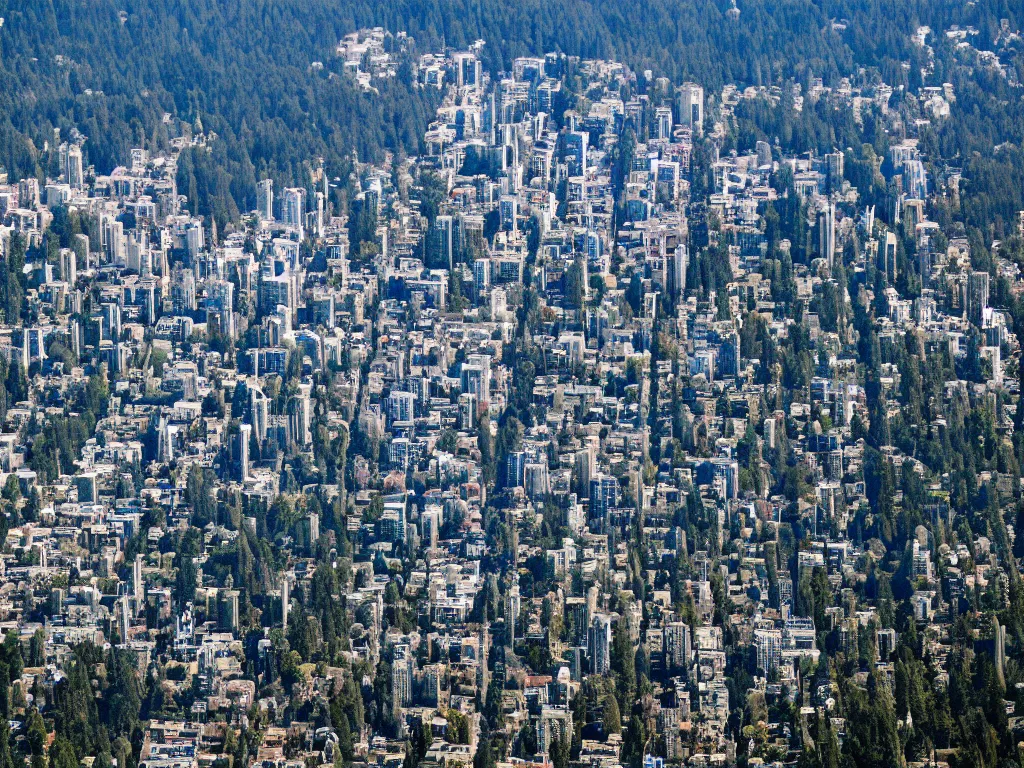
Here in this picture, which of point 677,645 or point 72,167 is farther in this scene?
point 72,167

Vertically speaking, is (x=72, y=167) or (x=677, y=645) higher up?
(x=72, y=167)

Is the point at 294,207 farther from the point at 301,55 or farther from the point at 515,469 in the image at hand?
the point at 515,469

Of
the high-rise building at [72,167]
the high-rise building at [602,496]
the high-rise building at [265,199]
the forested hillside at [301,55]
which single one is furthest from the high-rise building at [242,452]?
the high-rise building at [72,167]

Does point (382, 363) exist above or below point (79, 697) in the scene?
above

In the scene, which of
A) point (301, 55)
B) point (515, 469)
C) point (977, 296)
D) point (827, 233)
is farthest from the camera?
point (301, 55)

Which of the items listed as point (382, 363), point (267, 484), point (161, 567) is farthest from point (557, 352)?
point (161, 567)

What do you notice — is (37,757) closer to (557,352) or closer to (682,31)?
(557,352)

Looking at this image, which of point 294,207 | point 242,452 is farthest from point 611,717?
point 294,207

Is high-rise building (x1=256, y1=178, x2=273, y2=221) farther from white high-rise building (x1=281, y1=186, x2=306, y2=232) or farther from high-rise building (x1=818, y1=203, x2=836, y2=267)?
high-rise building (x1=818, y1=203, x2=836, y2=267)
